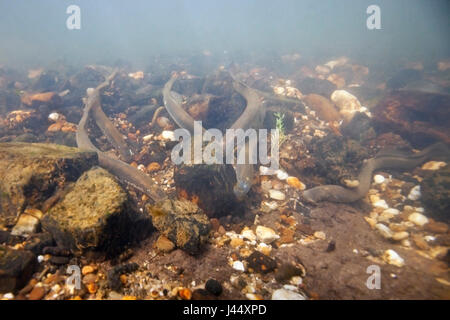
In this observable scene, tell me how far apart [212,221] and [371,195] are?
4.79 m

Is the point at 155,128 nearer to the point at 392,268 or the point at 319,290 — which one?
the point at 319,290

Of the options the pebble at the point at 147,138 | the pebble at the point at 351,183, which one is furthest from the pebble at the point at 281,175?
the pebble at the point at 147,138

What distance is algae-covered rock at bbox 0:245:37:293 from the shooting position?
2.52 m

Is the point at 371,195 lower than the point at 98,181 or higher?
lower

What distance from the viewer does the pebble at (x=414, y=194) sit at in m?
5.65

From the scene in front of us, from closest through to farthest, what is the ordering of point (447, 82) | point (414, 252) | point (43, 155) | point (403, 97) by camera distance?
point (414, 252), point (43, 155), point (403, 97), point (447, 82)

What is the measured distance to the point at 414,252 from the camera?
13.0 feet

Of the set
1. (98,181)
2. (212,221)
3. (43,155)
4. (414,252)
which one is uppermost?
(43,155)

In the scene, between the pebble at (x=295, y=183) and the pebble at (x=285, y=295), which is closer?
the pebble at (x=285, y=295)

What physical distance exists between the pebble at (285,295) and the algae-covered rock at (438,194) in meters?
4.61

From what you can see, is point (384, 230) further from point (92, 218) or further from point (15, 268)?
point (15, 268)

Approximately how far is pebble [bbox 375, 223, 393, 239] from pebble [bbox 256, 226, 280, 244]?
2.28m

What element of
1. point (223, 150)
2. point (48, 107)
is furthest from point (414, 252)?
point (48, 107)

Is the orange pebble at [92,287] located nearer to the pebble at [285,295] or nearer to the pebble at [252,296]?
the pebble at [252,296]
